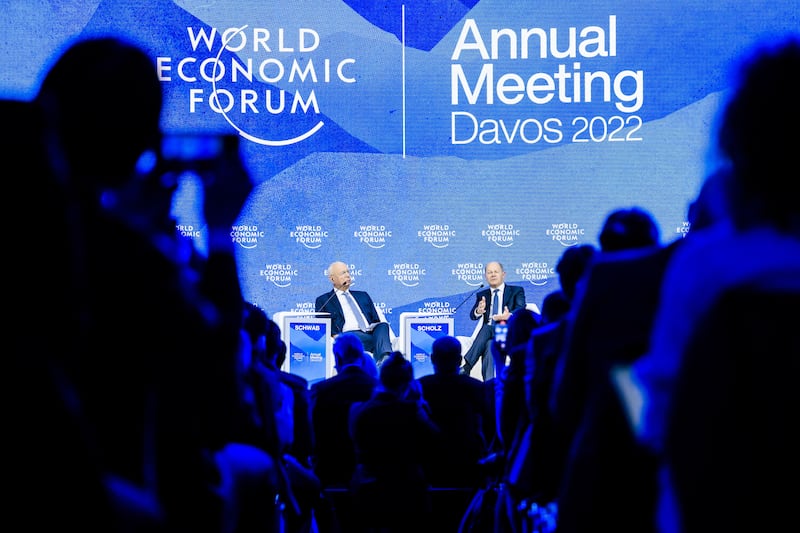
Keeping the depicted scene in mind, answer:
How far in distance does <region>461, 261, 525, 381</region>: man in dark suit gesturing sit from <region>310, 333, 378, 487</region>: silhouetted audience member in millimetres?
2507

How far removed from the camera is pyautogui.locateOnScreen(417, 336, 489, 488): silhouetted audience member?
525 centimetres

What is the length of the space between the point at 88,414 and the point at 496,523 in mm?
3392

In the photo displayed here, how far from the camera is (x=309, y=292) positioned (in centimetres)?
832

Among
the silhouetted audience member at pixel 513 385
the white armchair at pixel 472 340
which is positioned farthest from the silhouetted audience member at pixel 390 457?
the white armchair at pixel 472 340

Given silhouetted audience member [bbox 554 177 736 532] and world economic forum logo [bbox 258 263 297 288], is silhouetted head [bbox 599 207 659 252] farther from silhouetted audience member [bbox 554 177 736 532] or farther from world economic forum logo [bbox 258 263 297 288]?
world economic forum logo [bbox 258 263 297 288]

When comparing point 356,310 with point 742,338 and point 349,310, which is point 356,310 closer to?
point 349,310

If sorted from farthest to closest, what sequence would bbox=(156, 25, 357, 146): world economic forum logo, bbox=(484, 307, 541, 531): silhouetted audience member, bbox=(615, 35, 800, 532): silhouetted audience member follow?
1. bbox=(156, 25, 357, 146): world economic forum logo
2. bbox=(484, 307, 541, 531): silhouetted audience member
3. bbox=(615, 35, 800, 532): silhouetted audience member

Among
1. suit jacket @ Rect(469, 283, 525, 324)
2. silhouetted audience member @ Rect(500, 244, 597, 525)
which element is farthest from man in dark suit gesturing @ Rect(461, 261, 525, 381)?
silhouetted audience member @ Rect(500, 244, 597, 525)

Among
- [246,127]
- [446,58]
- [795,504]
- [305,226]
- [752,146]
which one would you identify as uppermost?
[446,58]

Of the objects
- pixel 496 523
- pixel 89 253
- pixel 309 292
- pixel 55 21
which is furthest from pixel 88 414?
pixel 55 21

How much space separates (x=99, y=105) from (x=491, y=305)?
684 cm

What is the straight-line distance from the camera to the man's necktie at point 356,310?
7881 mm

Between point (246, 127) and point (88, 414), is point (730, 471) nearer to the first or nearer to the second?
point (88, 414)

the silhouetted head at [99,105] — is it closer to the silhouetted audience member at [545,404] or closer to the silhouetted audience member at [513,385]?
the silhouetted audience member at [545,404]
